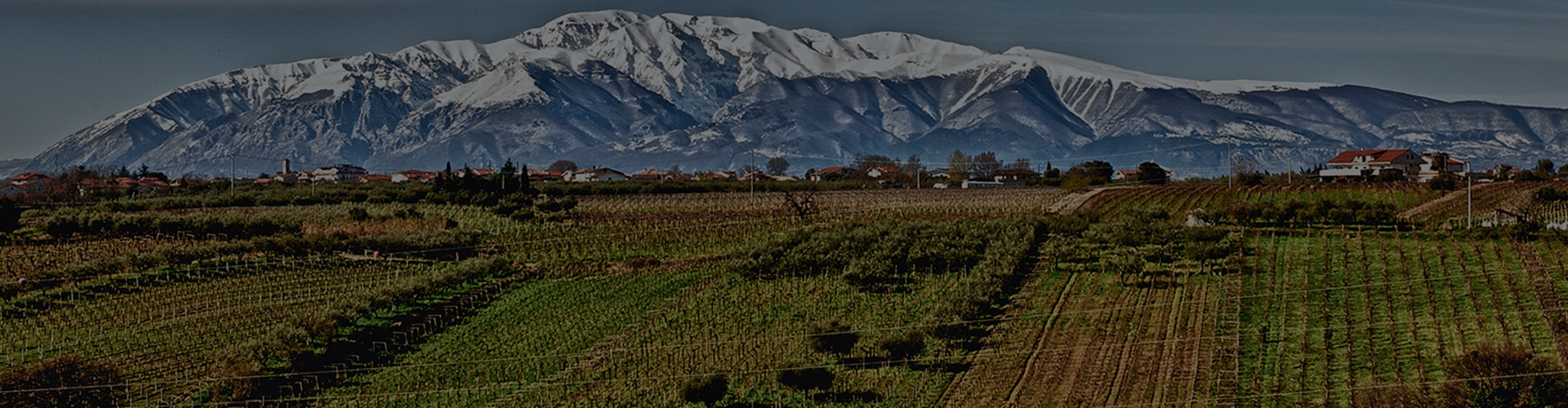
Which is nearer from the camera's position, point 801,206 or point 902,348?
point 902,348

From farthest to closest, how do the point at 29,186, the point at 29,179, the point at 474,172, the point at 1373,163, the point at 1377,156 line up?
the point at 474,172 → the point at 29,179 → the point at 29,186 → the point at 1377,156 → the point at 1373,163

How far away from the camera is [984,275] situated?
37000 mm

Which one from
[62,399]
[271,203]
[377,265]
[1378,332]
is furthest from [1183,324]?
[271,203]

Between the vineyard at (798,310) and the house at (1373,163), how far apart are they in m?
40.6

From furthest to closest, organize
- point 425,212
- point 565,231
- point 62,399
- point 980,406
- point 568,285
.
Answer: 1. point 425,212
2. point 565,231
3. point 568,285
4. point 62,399
5. point 980,406

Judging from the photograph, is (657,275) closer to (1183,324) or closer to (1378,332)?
(1183,324)

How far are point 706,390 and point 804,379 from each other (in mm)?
2087

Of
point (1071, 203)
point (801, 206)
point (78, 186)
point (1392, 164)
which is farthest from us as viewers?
point (1392, 164)

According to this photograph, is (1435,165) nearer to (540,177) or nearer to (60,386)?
(540,177)

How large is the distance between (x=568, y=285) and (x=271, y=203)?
1613 inches

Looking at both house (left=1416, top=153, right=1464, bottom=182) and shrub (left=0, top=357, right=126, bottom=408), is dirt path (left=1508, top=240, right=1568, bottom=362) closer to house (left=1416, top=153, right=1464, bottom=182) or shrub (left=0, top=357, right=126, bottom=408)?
shrub (left=0, top=357, right=126, bottom=408)

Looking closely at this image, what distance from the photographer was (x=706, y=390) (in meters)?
26.4

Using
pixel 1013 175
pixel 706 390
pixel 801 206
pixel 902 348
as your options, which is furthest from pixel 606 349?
pixel 1013 175

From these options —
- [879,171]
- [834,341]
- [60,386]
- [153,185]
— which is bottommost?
[60,386]
